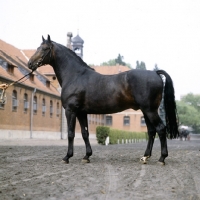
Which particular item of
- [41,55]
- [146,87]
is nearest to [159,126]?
[146,87]

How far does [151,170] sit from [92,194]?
A: 2860 mm

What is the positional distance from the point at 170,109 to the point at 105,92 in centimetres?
159

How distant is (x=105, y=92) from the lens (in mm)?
8930

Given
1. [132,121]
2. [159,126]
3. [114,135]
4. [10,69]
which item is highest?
[10,69]

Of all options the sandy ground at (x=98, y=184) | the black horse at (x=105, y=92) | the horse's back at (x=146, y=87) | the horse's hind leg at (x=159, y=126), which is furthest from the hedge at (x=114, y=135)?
the sandy ground at (x=98, y=184)

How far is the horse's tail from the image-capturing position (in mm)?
9055

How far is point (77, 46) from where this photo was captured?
61.4 meters

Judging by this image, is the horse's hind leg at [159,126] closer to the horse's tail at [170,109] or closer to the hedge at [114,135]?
the horse's tail at [170,109]

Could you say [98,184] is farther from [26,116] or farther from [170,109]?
[26,116]

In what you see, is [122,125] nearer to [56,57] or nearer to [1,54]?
[1,54]

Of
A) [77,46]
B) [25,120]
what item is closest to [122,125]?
[77,46]

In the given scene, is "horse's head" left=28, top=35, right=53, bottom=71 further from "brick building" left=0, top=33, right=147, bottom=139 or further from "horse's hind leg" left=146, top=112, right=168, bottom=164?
"brick building" left=0, top=33, right=147, bottom=139

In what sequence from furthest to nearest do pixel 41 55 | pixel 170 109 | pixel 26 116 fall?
pixel 26 116
pixel 41 55
pixel 170 109

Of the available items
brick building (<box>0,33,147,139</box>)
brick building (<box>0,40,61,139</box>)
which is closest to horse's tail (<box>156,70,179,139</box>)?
brick building (<box>0,33,147,139</box>)
